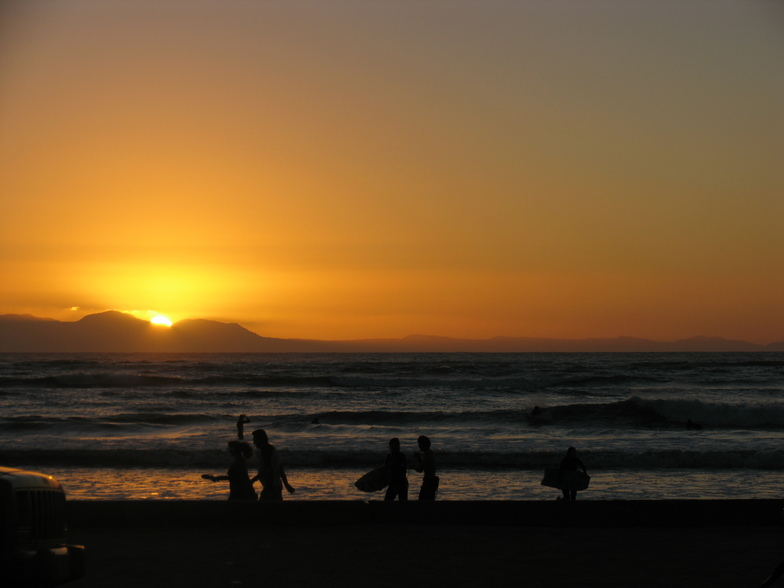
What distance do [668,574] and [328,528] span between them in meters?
4.18

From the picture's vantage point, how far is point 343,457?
75.1 ft

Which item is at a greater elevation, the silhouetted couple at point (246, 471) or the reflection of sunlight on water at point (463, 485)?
the silhouetted couple at point (246, 471)

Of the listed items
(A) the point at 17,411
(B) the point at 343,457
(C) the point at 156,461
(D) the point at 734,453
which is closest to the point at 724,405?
(D) the point at 734,453

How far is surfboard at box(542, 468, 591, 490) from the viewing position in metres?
13.3

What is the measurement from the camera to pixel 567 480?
13.5m

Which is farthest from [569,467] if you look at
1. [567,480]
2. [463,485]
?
[463,485]

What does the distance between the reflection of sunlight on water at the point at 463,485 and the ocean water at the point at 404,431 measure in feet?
0.18

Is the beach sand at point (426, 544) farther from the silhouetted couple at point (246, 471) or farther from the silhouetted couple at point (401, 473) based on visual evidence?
the silhouetted couple at point (401, 473)

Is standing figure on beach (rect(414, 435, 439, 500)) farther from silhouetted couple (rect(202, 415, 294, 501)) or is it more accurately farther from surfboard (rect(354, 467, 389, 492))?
silhouetted couple (rect(202, 415, 294, 501))

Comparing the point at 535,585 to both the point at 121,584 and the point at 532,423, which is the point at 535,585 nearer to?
the point at 121,584

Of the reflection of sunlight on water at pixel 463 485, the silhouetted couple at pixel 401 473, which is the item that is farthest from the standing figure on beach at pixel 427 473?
the reflection of sunlight on water at pixel 463 485

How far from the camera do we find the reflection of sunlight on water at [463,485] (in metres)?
16.5

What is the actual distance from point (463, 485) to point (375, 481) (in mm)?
5998

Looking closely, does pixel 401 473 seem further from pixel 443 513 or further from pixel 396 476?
pixel 443 513
